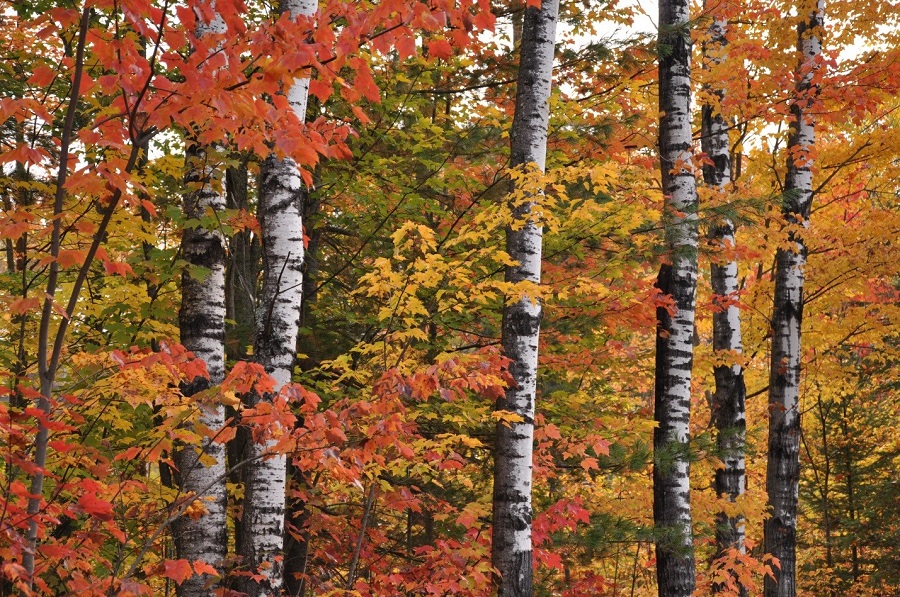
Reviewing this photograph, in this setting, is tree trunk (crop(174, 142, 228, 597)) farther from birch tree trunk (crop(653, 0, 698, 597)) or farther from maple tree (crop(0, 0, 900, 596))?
birch tree trunk (crop(653, 0, 698, 597))

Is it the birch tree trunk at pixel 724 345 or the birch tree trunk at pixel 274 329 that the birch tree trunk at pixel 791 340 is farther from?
the birch tree trunk at pixel 274 329

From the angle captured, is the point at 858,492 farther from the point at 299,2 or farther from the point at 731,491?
the point at 299,2

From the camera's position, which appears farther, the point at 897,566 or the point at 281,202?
the point at 897,566

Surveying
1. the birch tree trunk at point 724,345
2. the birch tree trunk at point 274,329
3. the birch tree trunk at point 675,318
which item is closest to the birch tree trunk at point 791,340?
the birch tree trunk at point 724,345

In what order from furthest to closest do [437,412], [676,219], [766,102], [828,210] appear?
[828,210] < [766,102] < [437,412] < [676,219]

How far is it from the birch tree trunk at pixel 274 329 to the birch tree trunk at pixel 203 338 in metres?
0.37

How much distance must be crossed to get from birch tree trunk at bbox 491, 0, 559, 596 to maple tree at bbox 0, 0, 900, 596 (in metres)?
0.07

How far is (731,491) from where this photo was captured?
9430 millimetres

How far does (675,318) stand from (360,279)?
3.42 meters

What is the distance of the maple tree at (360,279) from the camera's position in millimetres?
2912

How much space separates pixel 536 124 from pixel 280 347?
3.04 m

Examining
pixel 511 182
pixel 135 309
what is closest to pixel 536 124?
pixel 511 182

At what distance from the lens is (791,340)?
30.4 feet

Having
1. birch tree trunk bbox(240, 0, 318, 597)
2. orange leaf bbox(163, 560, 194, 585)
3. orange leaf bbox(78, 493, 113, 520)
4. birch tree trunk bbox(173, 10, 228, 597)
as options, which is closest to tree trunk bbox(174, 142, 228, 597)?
birch tree trunk bbox(173, 10, 228, 597)
